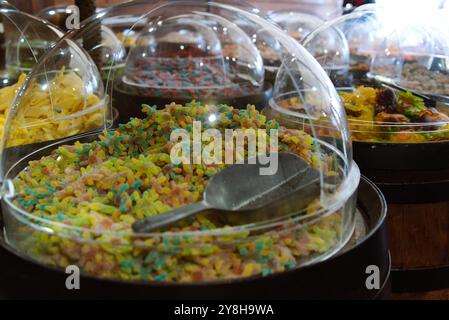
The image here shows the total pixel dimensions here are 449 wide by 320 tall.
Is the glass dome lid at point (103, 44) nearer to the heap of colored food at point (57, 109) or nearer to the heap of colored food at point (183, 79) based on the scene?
the heap of colored food at point (183, 79)

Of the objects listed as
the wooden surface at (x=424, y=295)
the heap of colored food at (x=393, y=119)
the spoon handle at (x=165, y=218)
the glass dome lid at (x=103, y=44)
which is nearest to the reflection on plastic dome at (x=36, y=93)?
the glass dome lid at (x=103, y=44)

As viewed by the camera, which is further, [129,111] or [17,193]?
[129,111]

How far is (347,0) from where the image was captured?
18.0 feet

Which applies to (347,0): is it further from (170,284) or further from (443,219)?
(170,284)

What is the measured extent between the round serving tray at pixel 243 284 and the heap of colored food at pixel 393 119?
3.06 ft

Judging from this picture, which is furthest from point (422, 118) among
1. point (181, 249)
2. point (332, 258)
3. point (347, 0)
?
point (347, 0)

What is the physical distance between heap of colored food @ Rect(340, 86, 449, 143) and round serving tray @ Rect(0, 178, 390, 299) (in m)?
Result: 0.93

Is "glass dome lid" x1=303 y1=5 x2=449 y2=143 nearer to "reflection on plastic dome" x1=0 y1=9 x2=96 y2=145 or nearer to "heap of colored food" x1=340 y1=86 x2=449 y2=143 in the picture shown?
"heap of colored food" x1=340 y1=86 x2=449 y2=143

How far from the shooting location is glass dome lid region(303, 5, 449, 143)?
2.13m

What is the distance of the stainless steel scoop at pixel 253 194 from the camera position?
1124 millimetres

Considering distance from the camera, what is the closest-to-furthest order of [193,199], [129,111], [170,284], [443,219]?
1. [170,284]
2. [193,199]
3. [443,219]
4. [129,111]

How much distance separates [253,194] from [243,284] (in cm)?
30
